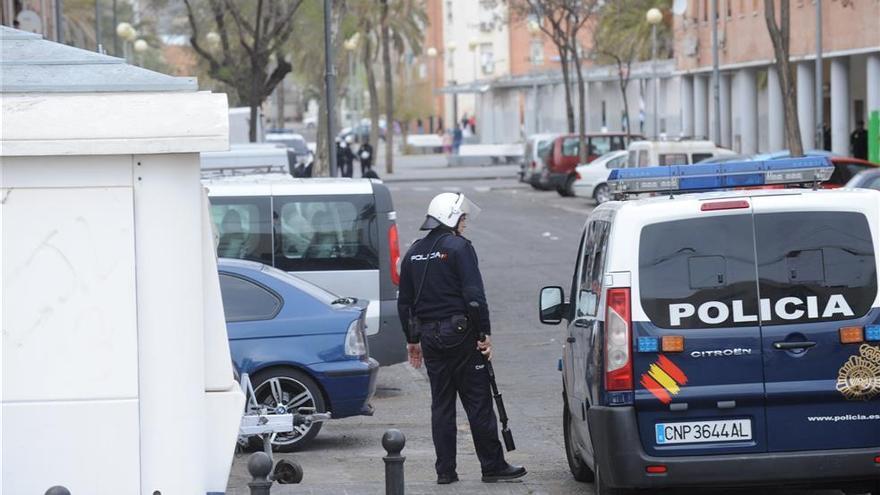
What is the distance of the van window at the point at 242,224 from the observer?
14742mm

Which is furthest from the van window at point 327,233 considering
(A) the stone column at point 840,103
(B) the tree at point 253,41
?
(A) the stone column at point 840,103

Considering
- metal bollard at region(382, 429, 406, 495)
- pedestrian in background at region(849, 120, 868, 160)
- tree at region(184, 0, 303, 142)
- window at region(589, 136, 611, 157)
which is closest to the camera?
metal bollard at region(382, 429, 406, 495)

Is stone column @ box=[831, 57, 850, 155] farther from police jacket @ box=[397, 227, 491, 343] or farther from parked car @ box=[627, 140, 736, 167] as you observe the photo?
police jacket @ box=[397, 227, 491, 343]

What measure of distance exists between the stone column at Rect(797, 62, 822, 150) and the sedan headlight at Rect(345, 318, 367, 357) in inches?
1373

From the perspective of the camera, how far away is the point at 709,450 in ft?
25.4

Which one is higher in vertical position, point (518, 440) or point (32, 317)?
point (32, 317)

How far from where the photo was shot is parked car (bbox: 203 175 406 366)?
14.6 metres

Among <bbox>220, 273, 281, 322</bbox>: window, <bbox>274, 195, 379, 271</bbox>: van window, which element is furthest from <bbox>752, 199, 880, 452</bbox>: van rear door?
<bbox>274, 195, 379, 271</bbox>: van window

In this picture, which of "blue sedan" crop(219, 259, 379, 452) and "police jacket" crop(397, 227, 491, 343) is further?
"blue sedan" crop(219, 259, 379, 452)

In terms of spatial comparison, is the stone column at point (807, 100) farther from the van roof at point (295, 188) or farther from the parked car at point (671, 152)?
the van roof at point (295, 188)

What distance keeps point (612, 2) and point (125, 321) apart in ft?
188

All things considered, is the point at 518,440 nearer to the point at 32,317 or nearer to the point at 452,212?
the point at 452,212

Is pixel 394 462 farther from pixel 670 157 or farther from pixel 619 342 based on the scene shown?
pixel 670 157

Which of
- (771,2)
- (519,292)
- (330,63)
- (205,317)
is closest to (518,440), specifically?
(205,317)
